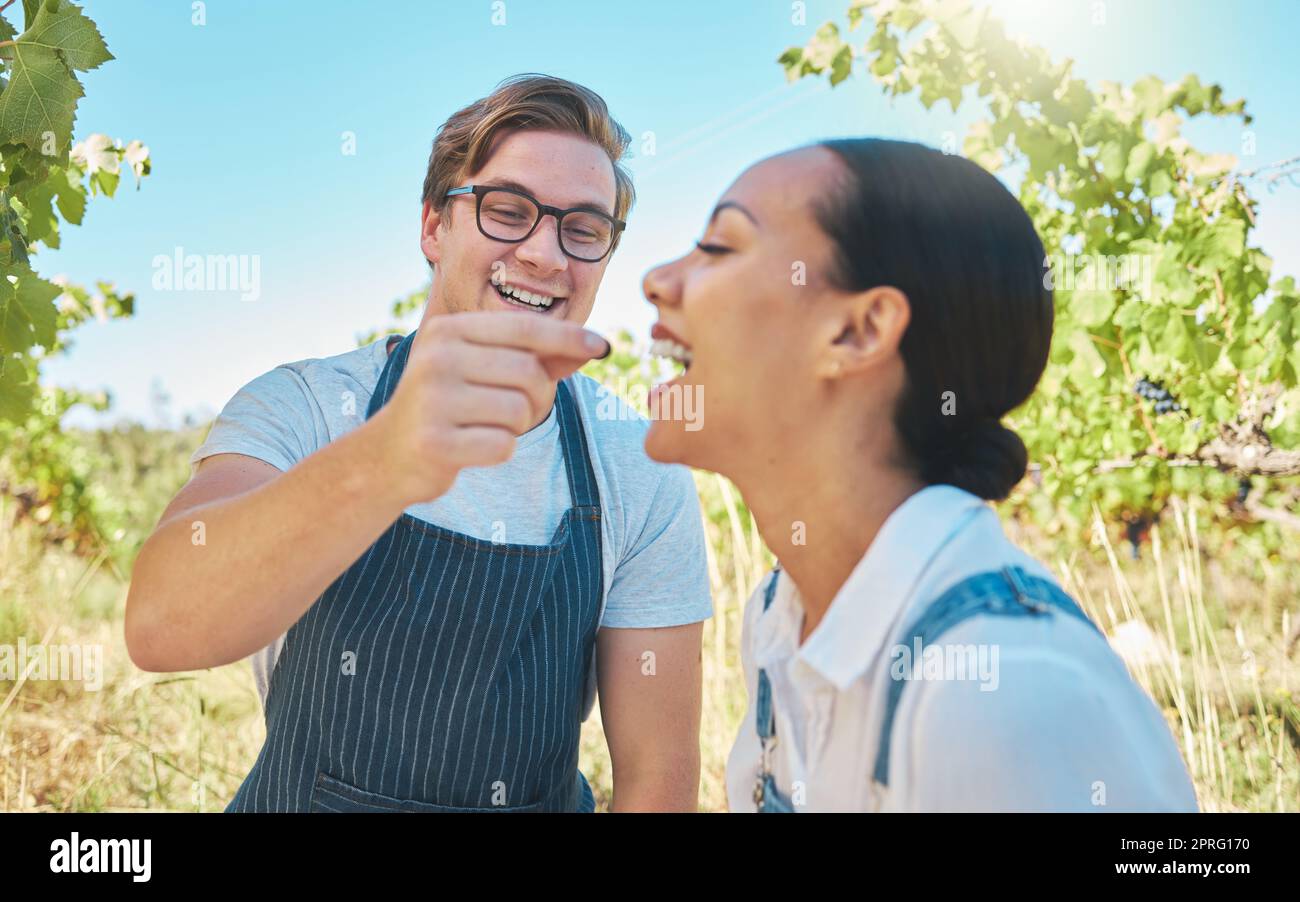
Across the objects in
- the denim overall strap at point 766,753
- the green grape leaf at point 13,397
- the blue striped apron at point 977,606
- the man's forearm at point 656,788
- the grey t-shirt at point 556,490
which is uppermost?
the green grape leaf at point 13,397

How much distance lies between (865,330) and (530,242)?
3.12 feet

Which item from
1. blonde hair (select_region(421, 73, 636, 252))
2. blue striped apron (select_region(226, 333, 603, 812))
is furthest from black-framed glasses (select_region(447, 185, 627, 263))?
blue striped apron (select_region(226, 333, 603, 812))

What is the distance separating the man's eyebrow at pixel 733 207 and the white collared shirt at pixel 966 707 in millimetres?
405

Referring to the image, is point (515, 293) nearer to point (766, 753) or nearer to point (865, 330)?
point (865, 330)

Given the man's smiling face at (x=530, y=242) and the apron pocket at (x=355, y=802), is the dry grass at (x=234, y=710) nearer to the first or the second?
the apron pocket at (x=355, y=802)

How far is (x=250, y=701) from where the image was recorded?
4.42m

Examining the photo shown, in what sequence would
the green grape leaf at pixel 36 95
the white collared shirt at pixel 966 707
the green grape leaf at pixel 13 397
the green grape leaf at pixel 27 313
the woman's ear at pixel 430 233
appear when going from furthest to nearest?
1. the woman's ear at pixel 430 233
2. the green grape leaf at pixel 13 397
3. the green grape leaf at pixel 27 313
4. the green grape leaf at pixel 36 95
5. the white collared shirt at pixel 966 707

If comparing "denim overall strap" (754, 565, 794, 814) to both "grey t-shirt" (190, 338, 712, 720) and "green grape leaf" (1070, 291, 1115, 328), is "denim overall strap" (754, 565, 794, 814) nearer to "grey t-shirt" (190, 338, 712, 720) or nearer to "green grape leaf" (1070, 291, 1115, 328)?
"grey t-shirt" (190, 338, 712, 720)

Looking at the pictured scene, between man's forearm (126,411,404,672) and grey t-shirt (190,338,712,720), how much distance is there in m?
0.40

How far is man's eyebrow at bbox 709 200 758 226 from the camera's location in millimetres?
1327

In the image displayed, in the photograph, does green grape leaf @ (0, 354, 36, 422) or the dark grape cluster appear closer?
green grape leaf @ (0, 354, 36, 422)

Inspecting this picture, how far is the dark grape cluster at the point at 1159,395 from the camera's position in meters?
4.29

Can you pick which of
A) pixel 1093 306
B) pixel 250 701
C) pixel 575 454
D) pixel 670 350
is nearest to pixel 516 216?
pixel 575 454

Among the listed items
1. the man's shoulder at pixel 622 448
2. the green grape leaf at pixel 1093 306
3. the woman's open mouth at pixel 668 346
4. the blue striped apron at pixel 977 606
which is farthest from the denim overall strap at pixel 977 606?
the green grape leaf at pixel 1093 306
